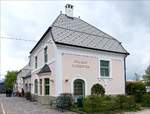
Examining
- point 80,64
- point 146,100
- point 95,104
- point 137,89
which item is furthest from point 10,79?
point 95,104

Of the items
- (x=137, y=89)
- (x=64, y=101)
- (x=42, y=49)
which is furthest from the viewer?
(x=42, y=49)

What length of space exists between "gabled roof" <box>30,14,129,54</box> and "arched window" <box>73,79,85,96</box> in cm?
350

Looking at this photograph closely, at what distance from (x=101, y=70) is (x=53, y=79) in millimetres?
5479

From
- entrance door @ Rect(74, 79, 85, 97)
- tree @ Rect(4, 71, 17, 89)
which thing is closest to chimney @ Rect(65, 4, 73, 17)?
entrance door @ Rect(74, 79, 85, 97)

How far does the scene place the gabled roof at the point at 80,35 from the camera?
73.4 ft

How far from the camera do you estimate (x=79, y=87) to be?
72.8 feet

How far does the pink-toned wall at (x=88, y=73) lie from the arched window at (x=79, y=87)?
1.04ft

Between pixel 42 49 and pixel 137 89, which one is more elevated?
pixel 42 49

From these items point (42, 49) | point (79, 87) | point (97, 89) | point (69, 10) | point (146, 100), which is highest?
point (69, 10)

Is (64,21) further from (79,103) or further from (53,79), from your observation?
(79,103)

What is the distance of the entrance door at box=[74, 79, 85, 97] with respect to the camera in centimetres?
2188

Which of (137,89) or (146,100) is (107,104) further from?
(137,89)

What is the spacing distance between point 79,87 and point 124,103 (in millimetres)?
5428

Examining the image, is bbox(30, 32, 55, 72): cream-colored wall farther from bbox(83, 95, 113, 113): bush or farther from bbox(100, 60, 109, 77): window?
bbox(83, 95, 113, 113): bush
